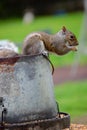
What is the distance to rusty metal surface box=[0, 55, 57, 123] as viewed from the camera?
6367 millimetres

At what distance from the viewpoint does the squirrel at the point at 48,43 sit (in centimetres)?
678

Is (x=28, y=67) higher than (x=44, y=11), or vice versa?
(x=44, y=11)

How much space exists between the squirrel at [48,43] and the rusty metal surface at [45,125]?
0.56 m

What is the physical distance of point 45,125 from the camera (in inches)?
254

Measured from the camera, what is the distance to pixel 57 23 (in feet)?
104

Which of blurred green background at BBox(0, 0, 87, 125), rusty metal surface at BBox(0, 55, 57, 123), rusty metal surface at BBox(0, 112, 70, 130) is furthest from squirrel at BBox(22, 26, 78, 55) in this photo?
blurred green background at BBox(0, 0, 87, 125)

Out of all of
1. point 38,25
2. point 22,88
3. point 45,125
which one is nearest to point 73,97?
point 45,125

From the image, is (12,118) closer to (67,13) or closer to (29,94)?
(29,94)

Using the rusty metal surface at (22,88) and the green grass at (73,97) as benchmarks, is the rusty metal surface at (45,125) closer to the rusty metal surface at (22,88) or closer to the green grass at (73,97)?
the rusty metal surface at (22,88)

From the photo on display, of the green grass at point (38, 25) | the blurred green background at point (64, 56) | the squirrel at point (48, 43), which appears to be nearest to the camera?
the squirrel at point (48, 43)

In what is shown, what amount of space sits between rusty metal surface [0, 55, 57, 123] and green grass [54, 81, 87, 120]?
5067mm

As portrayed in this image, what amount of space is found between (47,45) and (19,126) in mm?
870

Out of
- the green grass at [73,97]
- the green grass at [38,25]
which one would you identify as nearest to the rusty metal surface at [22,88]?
the green grass at [73,97]

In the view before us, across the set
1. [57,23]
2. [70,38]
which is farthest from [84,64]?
[70,38]
